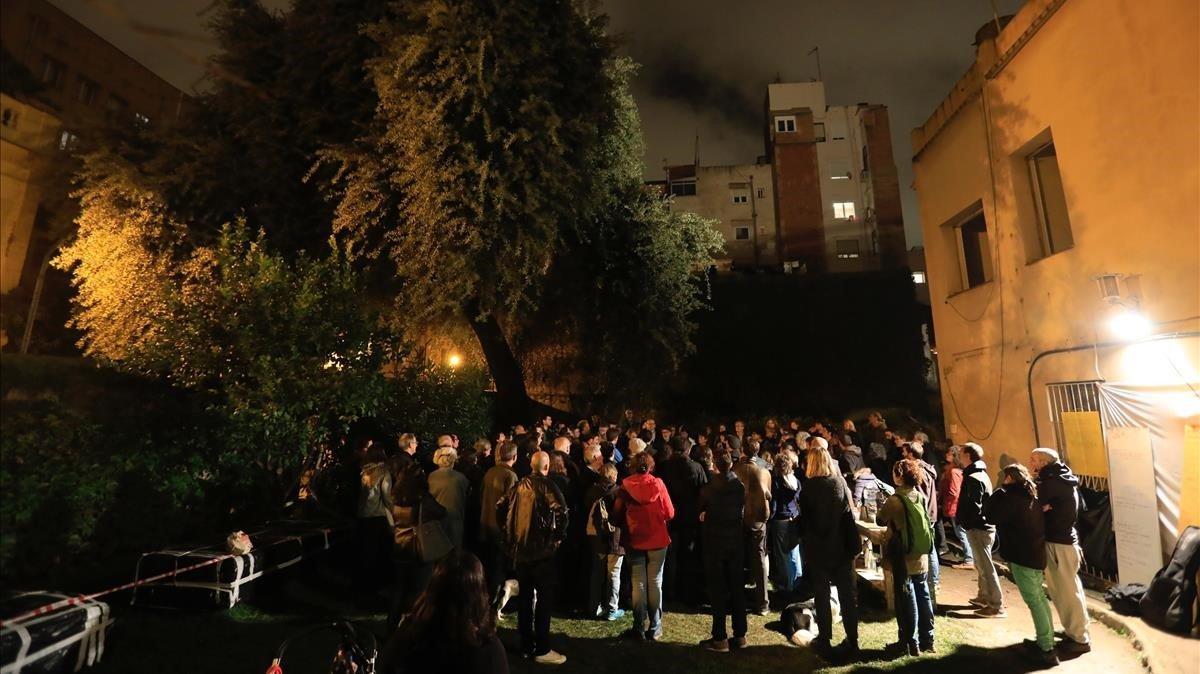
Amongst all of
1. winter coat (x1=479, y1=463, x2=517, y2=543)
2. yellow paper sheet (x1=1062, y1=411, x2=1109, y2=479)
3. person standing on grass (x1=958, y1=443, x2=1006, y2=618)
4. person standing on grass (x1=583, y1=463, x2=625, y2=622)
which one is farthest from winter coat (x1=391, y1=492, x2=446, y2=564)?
yellow paper sheet (x1=1062, y1=411, x2=1109, y2=479)

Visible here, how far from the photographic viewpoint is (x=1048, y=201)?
8.87m

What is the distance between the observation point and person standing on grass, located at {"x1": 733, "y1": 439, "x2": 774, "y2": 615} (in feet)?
19.9

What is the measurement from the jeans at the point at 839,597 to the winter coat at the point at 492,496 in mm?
3005

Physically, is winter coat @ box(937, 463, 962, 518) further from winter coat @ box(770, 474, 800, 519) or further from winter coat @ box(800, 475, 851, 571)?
winter coat @ box(800, 475, 851, 571)

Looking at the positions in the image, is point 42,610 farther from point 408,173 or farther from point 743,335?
point 743,335

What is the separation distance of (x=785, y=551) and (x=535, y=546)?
11.8 ft

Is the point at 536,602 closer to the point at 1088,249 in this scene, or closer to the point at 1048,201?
the point at 1088,249

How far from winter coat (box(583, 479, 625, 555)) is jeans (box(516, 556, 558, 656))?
90 cm

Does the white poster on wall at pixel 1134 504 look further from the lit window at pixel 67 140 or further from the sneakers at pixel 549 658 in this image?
the lit window at pixel 67 140

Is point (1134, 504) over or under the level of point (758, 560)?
over

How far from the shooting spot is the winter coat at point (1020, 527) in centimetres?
508

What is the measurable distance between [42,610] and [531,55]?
1057 centimetres

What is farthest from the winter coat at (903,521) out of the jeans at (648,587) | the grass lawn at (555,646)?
the jeans at (648,587)

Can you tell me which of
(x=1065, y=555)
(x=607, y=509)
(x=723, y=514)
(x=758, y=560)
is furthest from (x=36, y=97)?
(x=1065, y=555)
